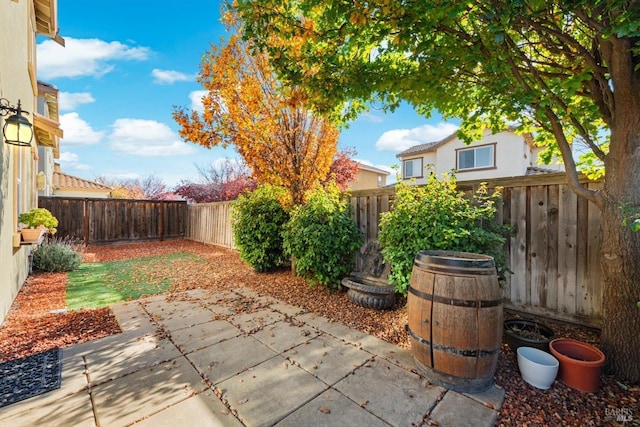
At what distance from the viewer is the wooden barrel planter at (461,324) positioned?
193 centimetres

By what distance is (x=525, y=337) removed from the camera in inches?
97.1

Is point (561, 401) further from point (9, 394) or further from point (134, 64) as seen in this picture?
point (134, 64)

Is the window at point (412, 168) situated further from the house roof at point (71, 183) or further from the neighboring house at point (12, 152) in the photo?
the house roof at point (71, 183)

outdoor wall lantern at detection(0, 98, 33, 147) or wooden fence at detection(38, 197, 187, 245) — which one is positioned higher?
outdoor wall lantern at detection(0, 98, 33, 147)

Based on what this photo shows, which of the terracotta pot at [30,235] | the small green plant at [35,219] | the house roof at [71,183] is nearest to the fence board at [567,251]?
the terracotta pot at [30,235]

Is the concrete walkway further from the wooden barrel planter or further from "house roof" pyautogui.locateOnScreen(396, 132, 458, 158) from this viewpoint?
"house roof" pyautogui.locateOnScreen(396, 132, 458, 158)

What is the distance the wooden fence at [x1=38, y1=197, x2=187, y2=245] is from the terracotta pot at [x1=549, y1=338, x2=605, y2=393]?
12.8 metres

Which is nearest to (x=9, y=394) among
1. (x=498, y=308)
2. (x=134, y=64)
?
(x=498, y=308)

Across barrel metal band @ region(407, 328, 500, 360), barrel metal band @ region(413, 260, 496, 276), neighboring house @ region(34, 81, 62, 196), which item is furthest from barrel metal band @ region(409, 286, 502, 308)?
neighboring house @ region(34, 81, 62, 196)

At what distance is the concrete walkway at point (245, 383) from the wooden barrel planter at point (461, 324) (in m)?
0.14

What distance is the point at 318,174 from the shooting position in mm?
5355

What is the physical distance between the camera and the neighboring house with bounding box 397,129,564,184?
13078 mm

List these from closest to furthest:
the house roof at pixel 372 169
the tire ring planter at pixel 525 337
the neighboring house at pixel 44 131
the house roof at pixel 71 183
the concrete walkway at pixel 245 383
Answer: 1. the concrete walkway at pixel 245 383
2. the tire ring planter at pixel 525 337
3. the neighboring house at pixel 44 131
4. the house roof at pixel 71 183
5. the house roof at pixel 372 169

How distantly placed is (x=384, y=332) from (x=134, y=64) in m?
10.7
